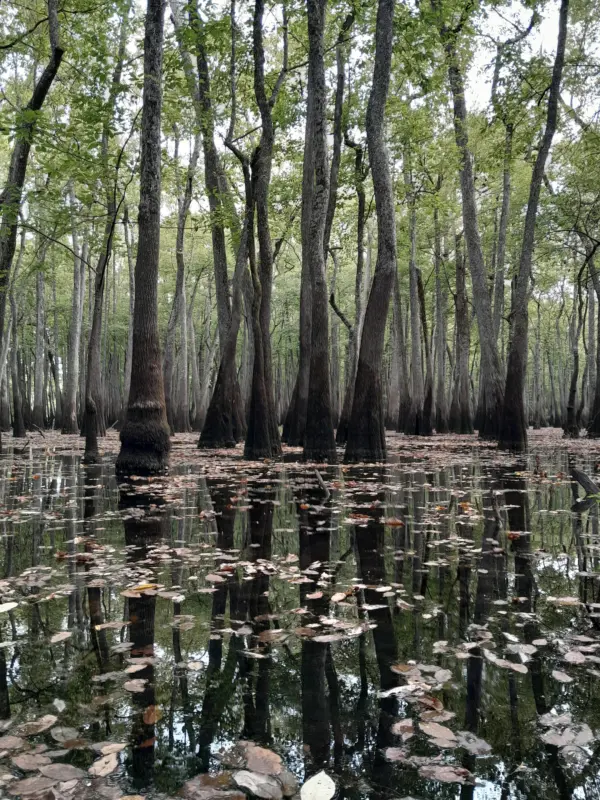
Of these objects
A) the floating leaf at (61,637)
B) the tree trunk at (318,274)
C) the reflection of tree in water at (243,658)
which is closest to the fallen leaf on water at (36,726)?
the reflection of tree in water at (243,658)

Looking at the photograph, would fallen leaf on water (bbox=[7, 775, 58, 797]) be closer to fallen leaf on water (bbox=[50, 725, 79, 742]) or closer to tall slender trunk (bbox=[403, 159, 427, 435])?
fallen leaf on water (bbox=[50, 725, 79, 742])

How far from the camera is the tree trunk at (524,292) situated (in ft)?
33.9

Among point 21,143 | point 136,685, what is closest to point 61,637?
point 136,685

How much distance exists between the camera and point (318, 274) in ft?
31.8

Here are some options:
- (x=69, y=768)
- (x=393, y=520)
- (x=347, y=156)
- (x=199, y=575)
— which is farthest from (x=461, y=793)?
(x=347, y=156)

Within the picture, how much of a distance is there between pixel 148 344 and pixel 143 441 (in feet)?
4.56

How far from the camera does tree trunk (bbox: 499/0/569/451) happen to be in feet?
33.9

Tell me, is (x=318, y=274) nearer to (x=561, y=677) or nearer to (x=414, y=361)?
(x=561, y=677)

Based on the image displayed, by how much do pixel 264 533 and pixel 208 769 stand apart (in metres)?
2.81

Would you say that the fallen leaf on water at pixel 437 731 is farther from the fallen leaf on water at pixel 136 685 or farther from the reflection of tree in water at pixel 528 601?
the fallen leaf on water at pixel 136 685

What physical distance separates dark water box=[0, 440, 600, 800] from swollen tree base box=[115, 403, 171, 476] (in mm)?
3188

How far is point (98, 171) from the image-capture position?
398 inches

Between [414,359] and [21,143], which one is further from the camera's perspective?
[414,359]

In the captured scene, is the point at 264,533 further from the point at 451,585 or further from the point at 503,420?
the point at 503,420
